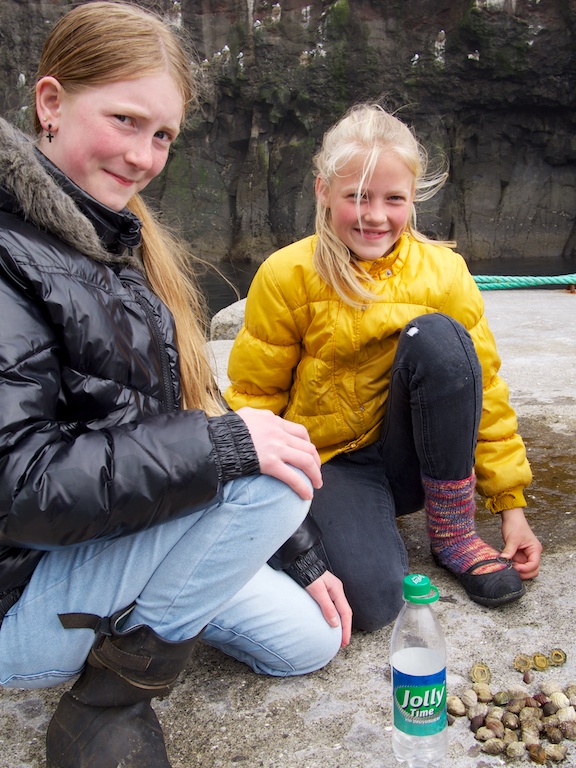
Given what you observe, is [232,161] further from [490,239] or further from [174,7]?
[490,239]

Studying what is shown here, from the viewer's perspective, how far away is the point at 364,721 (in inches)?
57.2

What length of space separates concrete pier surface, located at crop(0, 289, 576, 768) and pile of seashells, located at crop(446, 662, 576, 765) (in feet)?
0.06

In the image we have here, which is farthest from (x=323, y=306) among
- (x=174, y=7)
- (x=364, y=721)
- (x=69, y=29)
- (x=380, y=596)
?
(x=174, y=7)

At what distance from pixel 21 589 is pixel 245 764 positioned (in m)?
0.49

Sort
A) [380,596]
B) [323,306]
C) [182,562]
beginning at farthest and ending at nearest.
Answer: [323,306], [380,596], [182,562]

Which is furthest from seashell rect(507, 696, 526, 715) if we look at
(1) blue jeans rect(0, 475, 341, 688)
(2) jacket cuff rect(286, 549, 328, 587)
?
(1) blue jeans rect(0, 475, 341, 688)

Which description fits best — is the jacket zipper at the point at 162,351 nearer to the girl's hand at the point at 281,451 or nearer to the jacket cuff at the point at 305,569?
the girl's hand at the point at 281,451

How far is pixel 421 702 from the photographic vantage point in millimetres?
1291

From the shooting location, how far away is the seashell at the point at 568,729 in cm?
136

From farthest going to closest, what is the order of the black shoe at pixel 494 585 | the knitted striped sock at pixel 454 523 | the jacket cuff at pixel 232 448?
the knitted striped sock at pixel 454 523 < the black shoe at pixel 494 585 < the jacket cuff at pixel 232 448

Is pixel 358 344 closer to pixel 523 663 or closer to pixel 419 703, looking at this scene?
pixel 523 663

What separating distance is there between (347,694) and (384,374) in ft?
2.78

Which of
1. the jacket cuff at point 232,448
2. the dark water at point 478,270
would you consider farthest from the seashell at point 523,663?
the dark water at point 478,270

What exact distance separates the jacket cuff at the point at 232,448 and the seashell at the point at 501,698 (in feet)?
2.16
